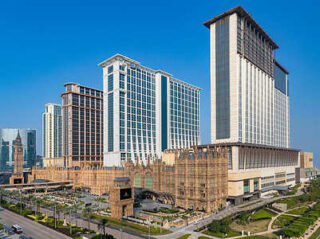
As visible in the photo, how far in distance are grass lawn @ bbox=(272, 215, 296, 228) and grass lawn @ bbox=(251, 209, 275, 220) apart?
3.82 meters

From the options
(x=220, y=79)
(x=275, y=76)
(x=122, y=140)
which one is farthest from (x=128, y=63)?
(x=275, y=76)

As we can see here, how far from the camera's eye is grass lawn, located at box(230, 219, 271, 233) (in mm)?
80225

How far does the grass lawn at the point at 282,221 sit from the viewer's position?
3344 inches

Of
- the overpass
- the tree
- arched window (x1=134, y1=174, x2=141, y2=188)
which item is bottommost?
the overpass

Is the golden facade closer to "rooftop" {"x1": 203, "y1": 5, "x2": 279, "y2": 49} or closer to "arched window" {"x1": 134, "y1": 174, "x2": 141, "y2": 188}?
"arched window" {"x1": 134, "y1": 174, "x2": 141, "y2": 188}

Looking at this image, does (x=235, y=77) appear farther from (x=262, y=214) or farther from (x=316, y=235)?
(x=316, y=235)

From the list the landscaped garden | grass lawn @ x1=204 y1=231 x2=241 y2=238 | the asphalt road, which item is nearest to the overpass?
the landscaped garden

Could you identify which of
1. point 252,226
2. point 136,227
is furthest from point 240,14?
point 136,227

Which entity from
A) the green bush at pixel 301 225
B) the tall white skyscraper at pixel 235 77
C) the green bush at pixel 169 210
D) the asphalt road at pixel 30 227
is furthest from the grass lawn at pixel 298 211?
the asphalt road at pixel 30 227

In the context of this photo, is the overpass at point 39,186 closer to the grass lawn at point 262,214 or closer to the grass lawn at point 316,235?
the grass lawn at point 262,214

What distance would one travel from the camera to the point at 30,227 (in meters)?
82.6

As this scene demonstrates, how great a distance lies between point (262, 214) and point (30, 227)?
80.7 meters

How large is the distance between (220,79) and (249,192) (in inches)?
2432

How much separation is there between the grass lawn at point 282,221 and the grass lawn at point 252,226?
9.67 ft
